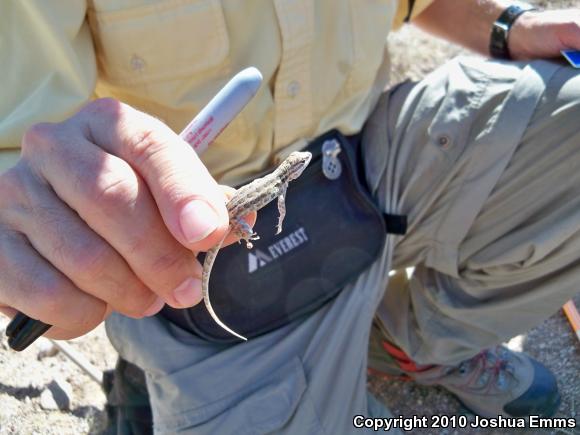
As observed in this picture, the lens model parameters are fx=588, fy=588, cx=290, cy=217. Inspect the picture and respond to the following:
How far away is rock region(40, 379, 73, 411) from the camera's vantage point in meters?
2.41

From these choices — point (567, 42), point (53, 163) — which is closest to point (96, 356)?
point (53, 163)

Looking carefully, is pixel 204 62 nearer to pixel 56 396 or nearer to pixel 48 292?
pixel 48 292

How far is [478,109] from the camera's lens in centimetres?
217

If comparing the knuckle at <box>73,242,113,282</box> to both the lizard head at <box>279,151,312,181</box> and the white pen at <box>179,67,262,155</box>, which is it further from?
the lizard head at <box>279,151,312,181</box>

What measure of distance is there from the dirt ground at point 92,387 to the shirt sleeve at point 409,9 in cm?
154

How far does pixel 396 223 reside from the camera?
88.8 inches

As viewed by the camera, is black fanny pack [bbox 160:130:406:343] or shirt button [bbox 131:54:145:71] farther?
black fanny pack [bbox 160:130:406:343]

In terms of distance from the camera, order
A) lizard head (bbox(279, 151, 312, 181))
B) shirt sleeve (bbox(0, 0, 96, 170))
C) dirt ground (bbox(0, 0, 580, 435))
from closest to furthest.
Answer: shirt sleeve (bbox(0, 0, 96, 170)), lizard head (bbox(279, 151, 312, 181)), dirt ground (bbox(0, 0, 580, 435))

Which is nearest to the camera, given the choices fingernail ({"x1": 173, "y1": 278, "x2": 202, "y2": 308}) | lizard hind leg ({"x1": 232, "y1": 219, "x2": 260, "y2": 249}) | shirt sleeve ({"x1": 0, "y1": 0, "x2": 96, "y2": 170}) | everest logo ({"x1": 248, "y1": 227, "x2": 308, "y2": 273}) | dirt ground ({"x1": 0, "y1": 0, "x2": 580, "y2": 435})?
fingernail ({"x1": 173, "y1": 278, "x2": 202, "y2": 308})

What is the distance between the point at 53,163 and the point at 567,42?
6.28ft

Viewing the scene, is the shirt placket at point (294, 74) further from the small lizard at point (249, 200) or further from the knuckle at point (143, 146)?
the knuckle at point (143, 146)

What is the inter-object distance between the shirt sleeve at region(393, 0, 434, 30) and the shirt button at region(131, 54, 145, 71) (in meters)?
1.27

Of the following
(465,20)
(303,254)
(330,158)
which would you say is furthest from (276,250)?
(465,20)

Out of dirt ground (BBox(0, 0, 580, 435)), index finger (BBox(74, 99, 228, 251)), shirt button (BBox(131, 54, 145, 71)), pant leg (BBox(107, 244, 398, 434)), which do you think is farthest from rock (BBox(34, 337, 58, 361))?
index finger (BBox(74, 99, 228, 251))
